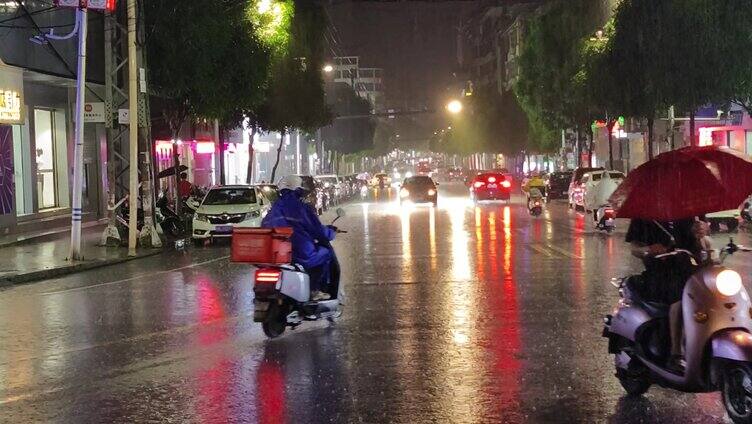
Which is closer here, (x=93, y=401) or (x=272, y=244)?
(x=93, y=401)

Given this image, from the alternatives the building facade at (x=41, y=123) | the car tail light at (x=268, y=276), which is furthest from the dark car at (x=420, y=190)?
the car tail light at (x=268, y=276)

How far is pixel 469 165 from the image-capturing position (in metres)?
164

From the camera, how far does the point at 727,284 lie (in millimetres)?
6086

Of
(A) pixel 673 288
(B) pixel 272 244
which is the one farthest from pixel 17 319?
(A) pixel 673 288

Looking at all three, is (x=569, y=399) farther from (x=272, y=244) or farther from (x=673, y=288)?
(x=272, y=244)

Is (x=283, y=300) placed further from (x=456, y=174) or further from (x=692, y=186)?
(x=456, y=174)

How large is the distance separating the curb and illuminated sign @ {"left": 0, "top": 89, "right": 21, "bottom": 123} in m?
5.72

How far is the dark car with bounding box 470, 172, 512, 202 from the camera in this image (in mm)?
44469

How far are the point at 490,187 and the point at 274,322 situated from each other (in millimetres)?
35083

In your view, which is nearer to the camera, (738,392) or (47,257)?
(738,392)

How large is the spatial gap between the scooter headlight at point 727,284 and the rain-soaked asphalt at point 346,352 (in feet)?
3.44

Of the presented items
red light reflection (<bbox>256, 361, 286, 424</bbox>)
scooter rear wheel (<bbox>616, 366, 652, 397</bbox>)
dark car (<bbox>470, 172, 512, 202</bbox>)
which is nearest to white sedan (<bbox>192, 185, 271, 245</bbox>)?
red light reflection (<bbox>256, 361, 286, 424</bbox>)

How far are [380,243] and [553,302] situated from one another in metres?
10.4

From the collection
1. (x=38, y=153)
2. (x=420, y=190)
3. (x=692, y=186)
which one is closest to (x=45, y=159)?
(x=38, y=153)
